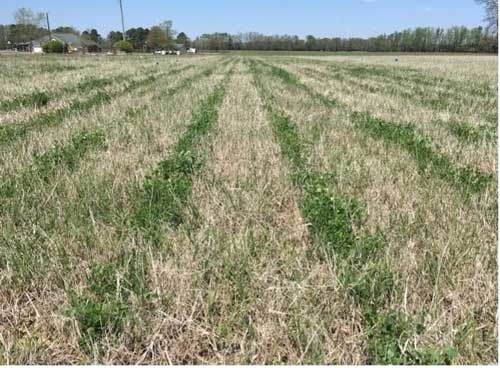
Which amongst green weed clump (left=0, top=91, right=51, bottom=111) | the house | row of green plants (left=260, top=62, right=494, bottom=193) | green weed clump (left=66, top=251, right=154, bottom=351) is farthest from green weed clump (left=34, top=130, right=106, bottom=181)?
the house

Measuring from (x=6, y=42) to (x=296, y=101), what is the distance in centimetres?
16152

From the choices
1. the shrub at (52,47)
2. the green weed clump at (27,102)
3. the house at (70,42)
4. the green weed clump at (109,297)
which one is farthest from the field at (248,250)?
the house at (70,42)

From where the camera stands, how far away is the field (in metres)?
2.61

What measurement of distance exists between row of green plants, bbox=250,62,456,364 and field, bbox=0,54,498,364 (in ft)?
0.04

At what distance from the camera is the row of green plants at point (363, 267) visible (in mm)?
2449

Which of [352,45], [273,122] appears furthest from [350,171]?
[352,45]

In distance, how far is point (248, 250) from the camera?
3.52 metres

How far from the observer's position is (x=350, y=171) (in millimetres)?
5676

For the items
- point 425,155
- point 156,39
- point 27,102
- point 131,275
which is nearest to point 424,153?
point 425,155

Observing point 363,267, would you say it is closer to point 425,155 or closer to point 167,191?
point 167,191

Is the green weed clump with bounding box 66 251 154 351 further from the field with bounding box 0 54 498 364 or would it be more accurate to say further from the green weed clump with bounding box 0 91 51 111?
the green weed clump with bounding box 0 91 51 111

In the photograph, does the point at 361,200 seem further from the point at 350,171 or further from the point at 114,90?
the point at 114,90

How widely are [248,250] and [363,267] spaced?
91 centimetres

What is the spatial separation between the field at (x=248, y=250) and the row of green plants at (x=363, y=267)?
1 cm
